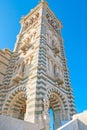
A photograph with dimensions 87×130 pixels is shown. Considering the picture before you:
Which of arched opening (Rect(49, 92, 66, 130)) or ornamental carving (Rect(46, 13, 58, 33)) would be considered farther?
ornamental carving (Rect(46, 13, 58, 33))

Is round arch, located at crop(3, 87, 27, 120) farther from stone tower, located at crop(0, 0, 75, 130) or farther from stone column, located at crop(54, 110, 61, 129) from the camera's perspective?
stone column, located at crop(54, 110, 61, 129)

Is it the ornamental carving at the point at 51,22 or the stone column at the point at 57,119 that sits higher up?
the ornamental carving at the point at 51,22

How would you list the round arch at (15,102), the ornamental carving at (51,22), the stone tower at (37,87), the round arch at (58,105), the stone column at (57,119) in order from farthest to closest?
the ornamental carving at (51,22) < the round arch at (15,102) < the round arch at (58,105) < the stone column at (57,119) < the stone tower at (37,87)

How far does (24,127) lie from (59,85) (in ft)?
24.7

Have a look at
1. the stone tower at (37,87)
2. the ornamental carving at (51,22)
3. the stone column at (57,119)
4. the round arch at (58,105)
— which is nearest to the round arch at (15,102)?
the stone tower at (37,87)

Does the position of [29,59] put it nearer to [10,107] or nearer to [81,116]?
[10,107]

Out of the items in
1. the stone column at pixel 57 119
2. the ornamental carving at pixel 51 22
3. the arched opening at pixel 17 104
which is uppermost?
the ornamental carving at pixel 51 22

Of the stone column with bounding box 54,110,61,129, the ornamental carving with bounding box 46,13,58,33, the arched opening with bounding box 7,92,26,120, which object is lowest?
the stone column with bounding box 54,110,61,129

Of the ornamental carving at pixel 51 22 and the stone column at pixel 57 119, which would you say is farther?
the ornamental carving at pixel 51 22

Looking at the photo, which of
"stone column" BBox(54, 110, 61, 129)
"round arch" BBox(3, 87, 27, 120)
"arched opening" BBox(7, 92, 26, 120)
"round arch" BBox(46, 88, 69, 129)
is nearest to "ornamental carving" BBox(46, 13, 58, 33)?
"round arch" BBox(46, 88, 69, 129)

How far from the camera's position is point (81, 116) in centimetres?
513

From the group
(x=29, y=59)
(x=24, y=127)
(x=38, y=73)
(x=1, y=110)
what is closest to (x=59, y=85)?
(x=38, y=73)

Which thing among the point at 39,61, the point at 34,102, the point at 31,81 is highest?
the point at 39,61

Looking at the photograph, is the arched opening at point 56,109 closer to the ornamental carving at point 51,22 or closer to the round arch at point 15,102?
the round arch at point 15,102
